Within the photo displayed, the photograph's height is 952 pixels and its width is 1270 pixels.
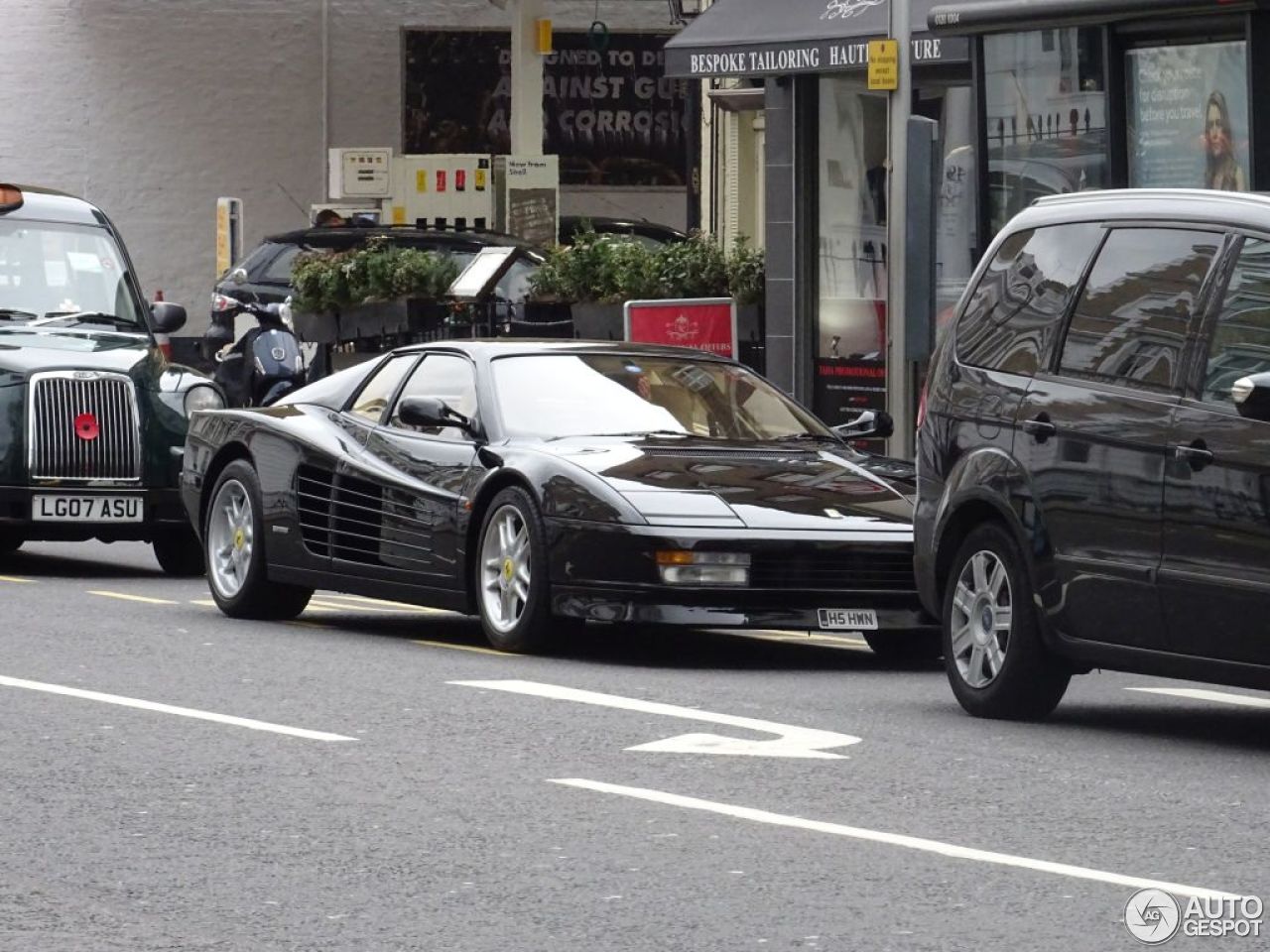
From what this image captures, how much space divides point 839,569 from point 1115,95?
5.32 metres

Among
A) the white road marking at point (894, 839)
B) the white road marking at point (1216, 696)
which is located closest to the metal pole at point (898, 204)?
the white road marking at point (1216, 696)

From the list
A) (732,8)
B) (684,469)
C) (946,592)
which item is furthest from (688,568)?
(732,8)

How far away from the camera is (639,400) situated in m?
12.9

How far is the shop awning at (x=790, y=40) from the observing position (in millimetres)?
20078

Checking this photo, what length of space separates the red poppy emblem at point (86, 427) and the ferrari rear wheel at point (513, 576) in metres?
5.07

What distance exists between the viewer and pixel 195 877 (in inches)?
273

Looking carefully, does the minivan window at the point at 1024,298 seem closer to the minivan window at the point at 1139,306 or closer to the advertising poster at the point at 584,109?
the minivan window at the point at 1139,306

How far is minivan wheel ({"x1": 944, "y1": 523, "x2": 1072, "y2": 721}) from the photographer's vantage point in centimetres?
980

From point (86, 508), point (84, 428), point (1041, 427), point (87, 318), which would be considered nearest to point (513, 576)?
point (1041, 427)

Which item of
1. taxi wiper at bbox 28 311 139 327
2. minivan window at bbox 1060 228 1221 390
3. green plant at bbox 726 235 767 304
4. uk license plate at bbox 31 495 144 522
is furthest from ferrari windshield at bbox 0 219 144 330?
minivan window at bbox 1060 228 1221 390

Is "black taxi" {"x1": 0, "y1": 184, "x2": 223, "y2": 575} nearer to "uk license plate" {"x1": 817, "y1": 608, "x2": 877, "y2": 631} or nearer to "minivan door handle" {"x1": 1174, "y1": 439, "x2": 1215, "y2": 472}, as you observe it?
"uk license plate" {"x1": 817, "y1": 608, "x2": 877, "y2": 631}

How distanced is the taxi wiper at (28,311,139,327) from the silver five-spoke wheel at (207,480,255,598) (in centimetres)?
398

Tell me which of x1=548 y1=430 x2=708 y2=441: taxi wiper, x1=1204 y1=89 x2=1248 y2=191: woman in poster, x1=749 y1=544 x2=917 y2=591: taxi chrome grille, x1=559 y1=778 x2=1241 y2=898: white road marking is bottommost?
x1=559 y1=778 x2=1241 y2=898: white road marking

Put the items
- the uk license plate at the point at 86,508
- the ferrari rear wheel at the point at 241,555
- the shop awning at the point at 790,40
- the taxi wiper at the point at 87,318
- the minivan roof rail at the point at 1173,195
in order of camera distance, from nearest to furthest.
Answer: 1. the minivan roof rail at the point at 1173,195
2. the ferrari rear wheel at the point at 241,555
3. the uk license plate at the point at 86,508
4. the taxi wiper at the point at 87,318
5. the shop awning at the point at 790,40
